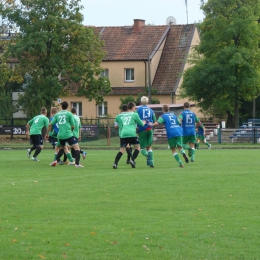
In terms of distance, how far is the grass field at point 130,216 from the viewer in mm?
8500

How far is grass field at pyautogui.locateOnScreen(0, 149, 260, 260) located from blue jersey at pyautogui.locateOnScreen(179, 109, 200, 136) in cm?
525

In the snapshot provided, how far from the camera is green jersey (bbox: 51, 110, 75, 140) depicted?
21.2m

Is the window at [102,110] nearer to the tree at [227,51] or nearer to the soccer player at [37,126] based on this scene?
the tree at [227,51]

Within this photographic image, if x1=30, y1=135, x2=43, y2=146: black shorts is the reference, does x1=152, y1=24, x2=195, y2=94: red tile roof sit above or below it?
above

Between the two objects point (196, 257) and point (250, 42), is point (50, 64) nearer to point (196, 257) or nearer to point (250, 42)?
point (250, 42)

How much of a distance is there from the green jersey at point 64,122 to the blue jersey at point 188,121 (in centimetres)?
396

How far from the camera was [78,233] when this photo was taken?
376 inches

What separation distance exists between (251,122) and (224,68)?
4444 mm

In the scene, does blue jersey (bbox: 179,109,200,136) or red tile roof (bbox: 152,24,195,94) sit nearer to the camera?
blue jersey (bbox: 179,109,200,136)

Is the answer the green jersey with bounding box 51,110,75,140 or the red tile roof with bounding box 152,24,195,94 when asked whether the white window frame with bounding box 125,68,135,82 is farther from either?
Answer: the green jersey with bounding box 51,110,75,140

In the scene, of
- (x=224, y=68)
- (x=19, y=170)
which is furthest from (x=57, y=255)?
(x=224, y=68)

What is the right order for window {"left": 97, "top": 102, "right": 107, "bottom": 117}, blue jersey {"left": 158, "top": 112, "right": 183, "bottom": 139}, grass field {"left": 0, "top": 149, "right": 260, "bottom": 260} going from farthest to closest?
window {"left": 97, "top": 102, "right": 107, "bottom": 117}
blue jersey {"left": 158, "top": 112, "right": 183, "bottom": 139}
grass field {"left": 0, "top": 149, "right": 260, "bottom": 260}

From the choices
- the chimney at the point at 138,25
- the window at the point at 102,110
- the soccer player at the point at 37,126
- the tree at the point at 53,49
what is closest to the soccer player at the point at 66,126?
the soccer player at the point at 37,126

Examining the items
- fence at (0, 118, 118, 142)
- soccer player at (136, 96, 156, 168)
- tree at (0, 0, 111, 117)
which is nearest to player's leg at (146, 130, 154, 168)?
soccer player at (136, 96, 156, 168)
